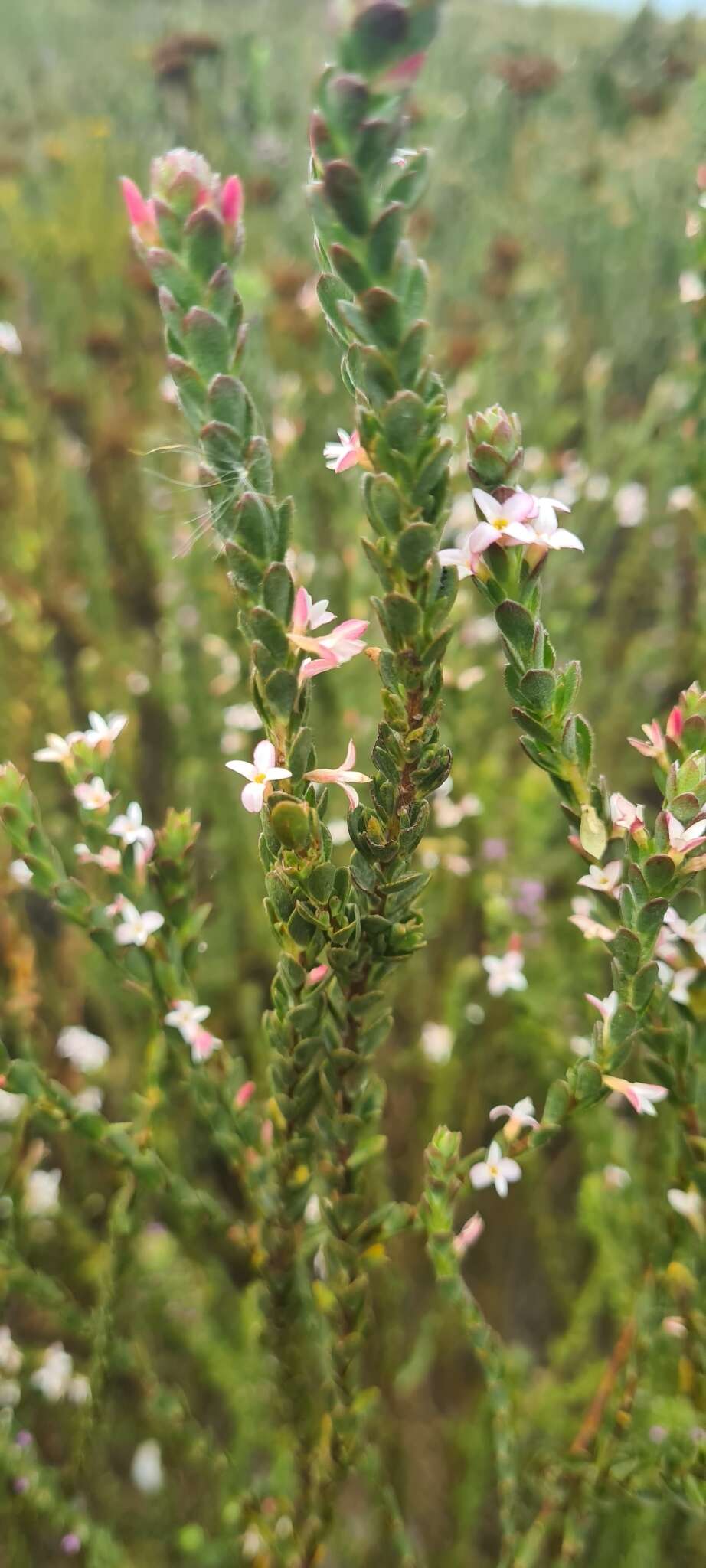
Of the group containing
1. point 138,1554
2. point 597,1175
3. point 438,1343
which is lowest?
point 438,1343

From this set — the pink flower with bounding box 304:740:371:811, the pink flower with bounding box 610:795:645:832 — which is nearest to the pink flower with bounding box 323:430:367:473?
the pink flower with bounding box 304:740:371:811

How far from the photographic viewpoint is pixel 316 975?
0.71 meters

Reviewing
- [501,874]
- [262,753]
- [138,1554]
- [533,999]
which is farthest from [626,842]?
[138,1554]

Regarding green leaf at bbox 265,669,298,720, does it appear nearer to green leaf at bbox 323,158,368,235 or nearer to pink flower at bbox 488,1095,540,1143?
green leaf at bbox 323,158,368,235

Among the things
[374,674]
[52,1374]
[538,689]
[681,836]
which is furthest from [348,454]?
[374,674]

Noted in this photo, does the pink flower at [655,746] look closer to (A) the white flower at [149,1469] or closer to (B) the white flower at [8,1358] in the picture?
(B) the white flower at [8,1358]

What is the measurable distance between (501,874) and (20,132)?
5803 millimetres

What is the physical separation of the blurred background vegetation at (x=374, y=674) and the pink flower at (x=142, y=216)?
0.12m

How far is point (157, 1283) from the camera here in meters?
1.47

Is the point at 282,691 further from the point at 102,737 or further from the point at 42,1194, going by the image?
the point at 42,1194

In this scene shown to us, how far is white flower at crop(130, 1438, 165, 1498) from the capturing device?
60.1 inches

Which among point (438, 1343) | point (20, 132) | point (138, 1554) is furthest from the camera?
point (20, 132)

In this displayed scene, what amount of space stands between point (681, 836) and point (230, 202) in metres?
0.51

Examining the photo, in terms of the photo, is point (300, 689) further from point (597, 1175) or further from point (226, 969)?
point (226, 969)
